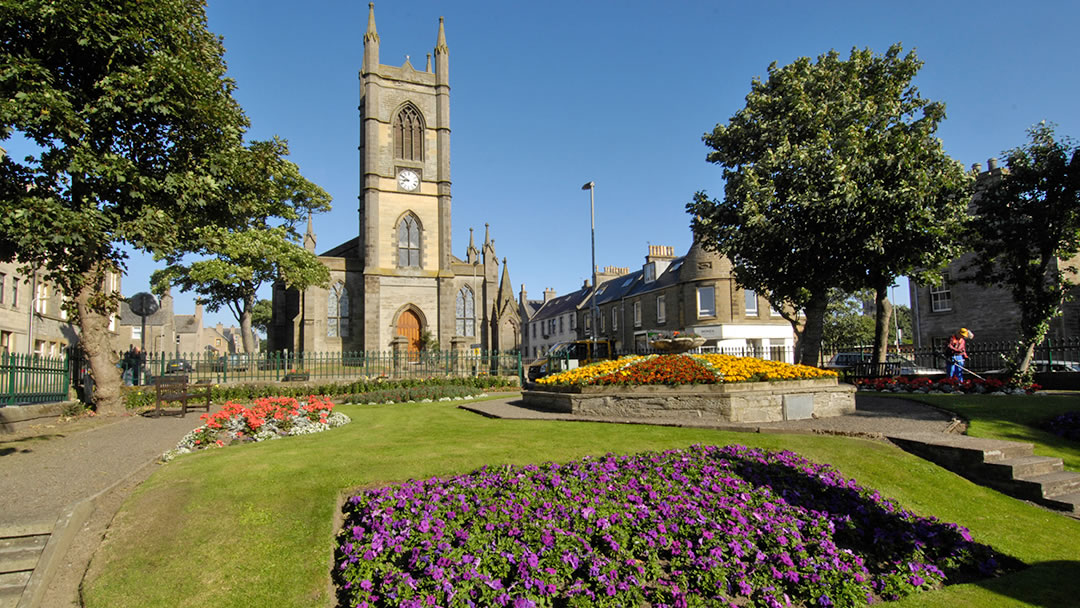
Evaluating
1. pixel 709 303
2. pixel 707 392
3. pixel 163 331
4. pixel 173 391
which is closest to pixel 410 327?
pixel 709 303

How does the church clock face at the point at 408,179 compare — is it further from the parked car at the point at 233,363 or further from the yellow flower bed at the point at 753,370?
the yellow flower bed at the point at 753,370

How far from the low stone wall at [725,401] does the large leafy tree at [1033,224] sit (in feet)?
29.8

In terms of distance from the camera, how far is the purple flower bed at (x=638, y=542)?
4.98 m

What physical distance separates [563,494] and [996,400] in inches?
481

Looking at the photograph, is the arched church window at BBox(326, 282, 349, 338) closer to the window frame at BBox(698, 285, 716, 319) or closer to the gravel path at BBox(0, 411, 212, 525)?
the gravel path at BBox(0, 411, 212, 525)

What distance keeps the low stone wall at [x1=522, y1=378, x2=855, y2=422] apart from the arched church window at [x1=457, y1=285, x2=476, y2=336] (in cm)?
2681

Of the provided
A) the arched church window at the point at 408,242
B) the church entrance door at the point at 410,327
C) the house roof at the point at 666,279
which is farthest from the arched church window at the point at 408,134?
the house roof at the point at 666,279

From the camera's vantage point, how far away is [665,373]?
1211 centimetres

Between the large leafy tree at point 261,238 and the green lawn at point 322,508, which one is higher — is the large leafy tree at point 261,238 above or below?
above

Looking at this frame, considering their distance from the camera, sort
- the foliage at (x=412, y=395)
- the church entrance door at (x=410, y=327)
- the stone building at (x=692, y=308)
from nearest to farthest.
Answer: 1. the foliage at (x=412, y=395)
2. the church entrance door at (x=410, y=327)
3. the stone building at (x=692, y=308)

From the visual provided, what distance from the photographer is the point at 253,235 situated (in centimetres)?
2769

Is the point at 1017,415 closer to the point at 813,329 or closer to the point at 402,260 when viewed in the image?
the point at 813,329

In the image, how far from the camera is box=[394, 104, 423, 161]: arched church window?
38469mm

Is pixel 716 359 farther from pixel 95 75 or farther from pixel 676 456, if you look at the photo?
pixel 95 75
